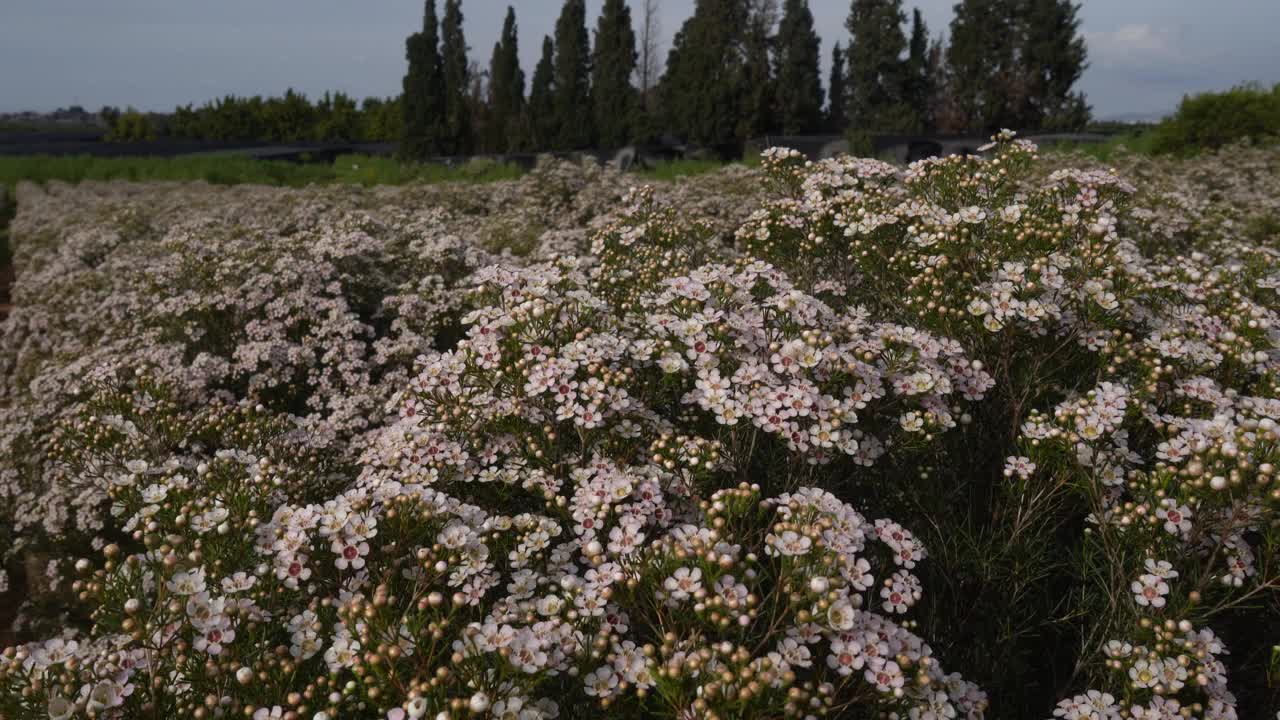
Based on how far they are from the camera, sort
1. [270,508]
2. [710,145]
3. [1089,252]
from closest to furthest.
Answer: [270,508]
[1089,252]
[710,145]

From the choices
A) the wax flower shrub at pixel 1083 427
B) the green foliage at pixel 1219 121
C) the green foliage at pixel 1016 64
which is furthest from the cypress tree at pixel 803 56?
the wax flower shrub at pixel 1083 427

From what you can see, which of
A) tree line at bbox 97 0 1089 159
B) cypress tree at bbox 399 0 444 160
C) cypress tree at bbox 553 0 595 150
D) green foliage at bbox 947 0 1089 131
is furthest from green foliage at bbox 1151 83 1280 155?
cypress tree at bbox 399 0 444 160

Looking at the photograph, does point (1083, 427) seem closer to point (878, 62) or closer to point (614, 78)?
point (614, 78)

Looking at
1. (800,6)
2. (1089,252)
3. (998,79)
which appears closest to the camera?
(1089,252)

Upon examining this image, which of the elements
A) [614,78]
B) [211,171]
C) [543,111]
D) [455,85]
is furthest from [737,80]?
[211,171]

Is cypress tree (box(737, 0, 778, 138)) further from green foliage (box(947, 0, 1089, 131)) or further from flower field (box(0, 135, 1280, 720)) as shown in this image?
flower field (box(0, 135, 1280, 720))

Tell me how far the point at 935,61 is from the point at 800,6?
595 inches

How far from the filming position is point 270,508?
2.88m

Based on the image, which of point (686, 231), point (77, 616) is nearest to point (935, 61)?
point (686, 231)

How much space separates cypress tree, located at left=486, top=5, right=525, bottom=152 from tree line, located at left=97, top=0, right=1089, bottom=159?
68mm

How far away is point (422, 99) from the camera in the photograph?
27484mm

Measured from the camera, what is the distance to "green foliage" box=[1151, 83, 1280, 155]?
51.3 ft

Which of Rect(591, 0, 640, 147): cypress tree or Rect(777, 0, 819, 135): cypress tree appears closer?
Rect(591, 0, 640, 147): cypress tree

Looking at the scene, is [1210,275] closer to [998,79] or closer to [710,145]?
→ [710,145]
